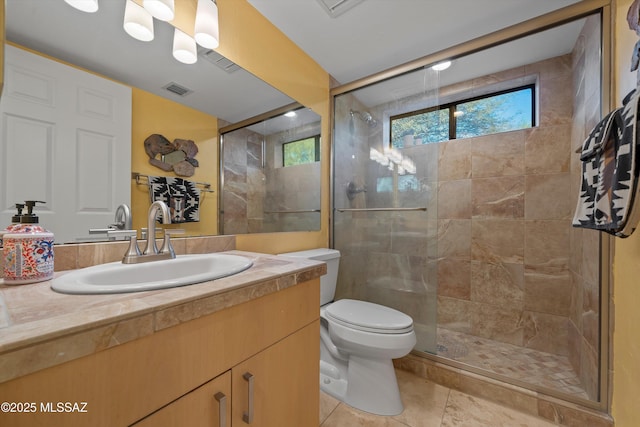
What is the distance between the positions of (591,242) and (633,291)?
42 cm

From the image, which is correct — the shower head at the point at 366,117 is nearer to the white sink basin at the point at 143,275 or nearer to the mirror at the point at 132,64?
the mirror at the point at 132,64

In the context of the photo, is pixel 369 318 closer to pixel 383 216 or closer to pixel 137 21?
pixel 383 216

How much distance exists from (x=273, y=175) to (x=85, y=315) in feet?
4.14

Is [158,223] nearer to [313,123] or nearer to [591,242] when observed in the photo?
[313,123]

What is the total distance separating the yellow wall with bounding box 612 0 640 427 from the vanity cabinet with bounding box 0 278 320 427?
125cm

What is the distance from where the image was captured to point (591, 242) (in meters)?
1.33

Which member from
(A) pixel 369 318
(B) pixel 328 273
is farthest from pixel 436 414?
(B) pixel 328 273

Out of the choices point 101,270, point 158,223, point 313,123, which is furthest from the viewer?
point 313,123

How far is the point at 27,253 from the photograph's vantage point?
1.98 ft

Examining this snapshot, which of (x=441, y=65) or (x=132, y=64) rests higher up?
(x=441, y=65)

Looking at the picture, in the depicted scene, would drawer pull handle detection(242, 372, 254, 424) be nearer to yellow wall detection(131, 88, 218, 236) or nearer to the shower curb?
yellow wall detection(131, 88, 218, 236)

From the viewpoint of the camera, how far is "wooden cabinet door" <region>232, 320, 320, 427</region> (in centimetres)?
63

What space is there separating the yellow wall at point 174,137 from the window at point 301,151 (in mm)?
544

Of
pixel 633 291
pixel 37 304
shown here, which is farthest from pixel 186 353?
pixel 633 291
